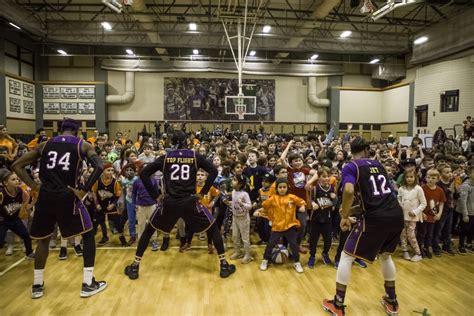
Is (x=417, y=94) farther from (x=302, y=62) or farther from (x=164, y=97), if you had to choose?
(x=164, y=97)

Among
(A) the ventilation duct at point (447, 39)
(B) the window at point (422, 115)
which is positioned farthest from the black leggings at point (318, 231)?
(B) the window at point (422, 115)

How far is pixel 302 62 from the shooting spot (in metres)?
21.0

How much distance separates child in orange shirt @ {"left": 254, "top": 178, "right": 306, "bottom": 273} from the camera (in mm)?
4965

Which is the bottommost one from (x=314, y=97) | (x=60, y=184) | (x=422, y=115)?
(x=60, y=184)

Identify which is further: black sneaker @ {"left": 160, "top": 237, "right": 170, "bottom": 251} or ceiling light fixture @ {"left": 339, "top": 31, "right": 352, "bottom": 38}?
ceiling light fixture @ {"left": 339, "top": 31, "right": 352, "bottom": 38}

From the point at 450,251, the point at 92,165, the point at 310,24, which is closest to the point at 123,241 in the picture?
the point at 92,165

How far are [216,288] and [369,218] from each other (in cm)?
214

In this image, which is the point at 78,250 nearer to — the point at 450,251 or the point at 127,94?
the point at 450,251

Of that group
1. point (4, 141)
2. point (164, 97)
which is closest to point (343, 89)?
point (164, 97)

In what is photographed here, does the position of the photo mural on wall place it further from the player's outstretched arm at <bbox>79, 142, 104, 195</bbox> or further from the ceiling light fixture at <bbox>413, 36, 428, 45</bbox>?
the player's outstretched arm at <bbox>79, 142, 104, 195</bbox>

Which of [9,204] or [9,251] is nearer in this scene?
[9,204]

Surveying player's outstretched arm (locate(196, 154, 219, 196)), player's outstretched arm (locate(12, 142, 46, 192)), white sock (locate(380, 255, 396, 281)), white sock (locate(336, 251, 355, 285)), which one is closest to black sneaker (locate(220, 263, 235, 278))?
player's outstretched arm (locate(196, 154, 219, 196))

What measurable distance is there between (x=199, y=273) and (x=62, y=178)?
7.49 ft

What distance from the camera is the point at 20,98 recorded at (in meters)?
18.0
